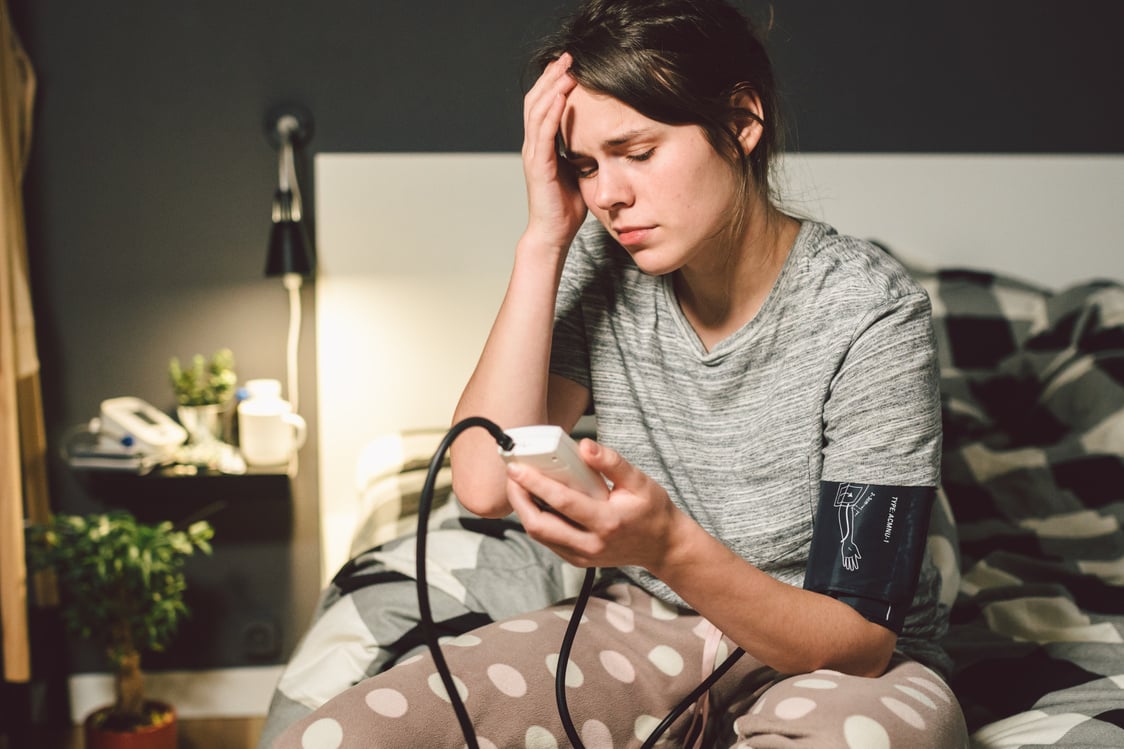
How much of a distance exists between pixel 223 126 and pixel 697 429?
1490mm

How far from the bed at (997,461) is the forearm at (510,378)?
1.13 ft

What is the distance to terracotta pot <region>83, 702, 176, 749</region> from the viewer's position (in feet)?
6.19

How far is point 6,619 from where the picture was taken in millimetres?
1812

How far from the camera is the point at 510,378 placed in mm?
1087

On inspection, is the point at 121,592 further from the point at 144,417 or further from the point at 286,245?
the point at 286,245

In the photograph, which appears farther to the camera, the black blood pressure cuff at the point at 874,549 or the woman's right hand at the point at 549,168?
the woman's right hand at the point at 549,168

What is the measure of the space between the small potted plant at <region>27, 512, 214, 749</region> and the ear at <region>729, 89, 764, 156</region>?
1.37 m

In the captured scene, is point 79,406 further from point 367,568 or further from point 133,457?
point 367,568

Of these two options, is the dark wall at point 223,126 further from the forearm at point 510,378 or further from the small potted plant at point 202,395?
the forearm at point 510,378

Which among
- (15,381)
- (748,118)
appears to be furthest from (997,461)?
(15,381)

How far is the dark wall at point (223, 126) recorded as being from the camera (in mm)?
2133

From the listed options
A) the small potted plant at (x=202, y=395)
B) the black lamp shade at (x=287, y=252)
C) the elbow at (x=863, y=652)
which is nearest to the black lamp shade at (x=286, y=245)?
the black lamp shade at (x=287, y=252)

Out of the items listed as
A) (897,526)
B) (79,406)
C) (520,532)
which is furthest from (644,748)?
(79,406)

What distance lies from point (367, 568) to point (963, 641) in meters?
0.86
